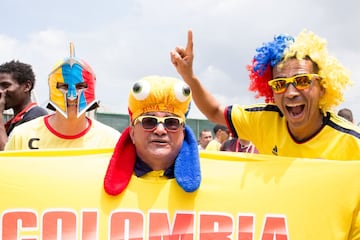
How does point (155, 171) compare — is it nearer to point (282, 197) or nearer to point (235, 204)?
point (235, 204)

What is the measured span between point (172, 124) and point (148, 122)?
0.42ft

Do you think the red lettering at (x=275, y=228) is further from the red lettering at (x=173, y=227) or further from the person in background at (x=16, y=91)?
the person in background at (x=16, y=91)

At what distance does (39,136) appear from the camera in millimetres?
3418

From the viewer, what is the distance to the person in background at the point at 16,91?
13.9 ft

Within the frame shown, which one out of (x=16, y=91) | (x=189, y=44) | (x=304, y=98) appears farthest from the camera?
(x=16, y=91)

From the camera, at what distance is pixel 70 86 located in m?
3.49

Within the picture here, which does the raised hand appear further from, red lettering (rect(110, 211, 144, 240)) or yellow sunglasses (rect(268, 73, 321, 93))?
red lettering (rect(110, 211, 144, 240))

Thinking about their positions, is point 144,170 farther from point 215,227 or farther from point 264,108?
point 264,108

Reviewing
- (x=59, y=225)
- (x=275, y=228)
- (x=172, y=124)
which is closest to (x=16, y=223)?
(x=59, y=225)

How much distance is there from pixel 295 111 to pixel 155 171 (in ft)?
2.98

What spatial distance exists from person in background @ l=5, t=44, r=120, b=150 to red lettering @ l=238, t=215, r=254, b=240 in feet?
3.78

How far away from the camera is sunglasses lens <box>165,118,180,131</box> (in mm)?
2626

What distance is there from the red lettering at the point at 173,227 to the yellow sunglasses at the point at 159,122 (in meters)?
0.45

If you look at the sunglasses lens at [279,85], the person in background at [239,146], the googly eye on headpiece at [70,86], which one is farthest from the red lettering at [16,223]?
the person in background at [239,146]
